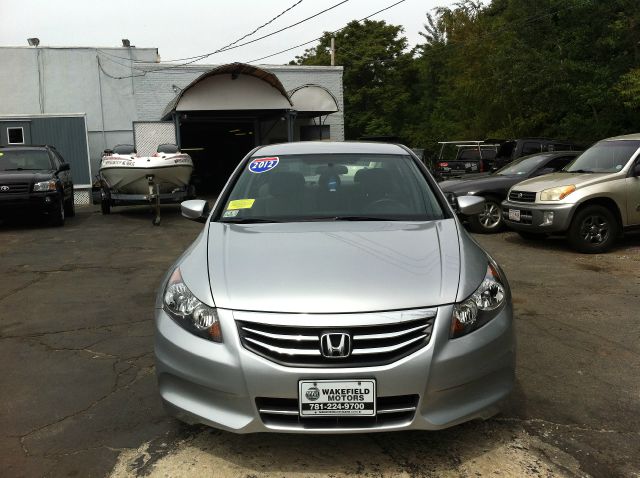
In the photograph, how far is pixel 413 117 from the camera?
48.2m

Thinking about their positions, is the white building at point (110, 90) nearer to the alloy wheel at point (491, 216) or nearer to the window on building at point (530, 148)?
the window on building at point (530, 148)

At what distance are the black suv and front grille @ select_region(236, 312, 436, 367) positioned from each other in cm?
1050

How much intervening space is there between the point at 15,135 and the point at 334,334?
18967 millimetres

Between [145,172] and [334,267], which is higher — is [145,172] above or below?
above

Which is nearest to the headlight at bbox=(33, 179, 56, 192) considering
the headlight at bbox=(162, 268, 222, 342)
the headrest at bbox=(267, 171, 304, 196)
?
the headrest at bbox=(267, 171, 304, 196)

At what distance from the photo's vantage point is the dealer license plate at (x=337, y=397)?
2484 millimetres

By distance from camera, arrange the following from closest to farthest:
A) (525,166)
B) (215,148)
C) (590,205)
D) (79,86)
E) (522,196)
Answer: (590,205) < (522,196) < (525,166) < (79,86) < (215,148)

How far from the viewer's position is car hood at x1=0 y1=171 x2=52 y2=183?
11422mm

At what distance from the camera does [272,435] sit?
3.09 metres

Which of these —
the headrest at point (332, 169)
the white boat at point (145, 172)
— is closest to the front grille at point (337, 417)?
the headrest at point (332, 169)

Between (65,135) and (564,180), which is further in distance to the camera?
(65,135)

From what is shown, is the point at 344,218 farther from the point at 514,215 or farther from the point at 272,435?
the point at 514,215

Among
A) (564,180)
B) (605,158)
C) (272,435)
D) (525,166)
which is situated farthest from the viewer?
(525,166)

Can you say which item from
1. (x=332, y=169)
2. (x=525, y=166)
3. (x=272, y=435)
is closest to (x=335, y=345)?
(x=272, y=435)
